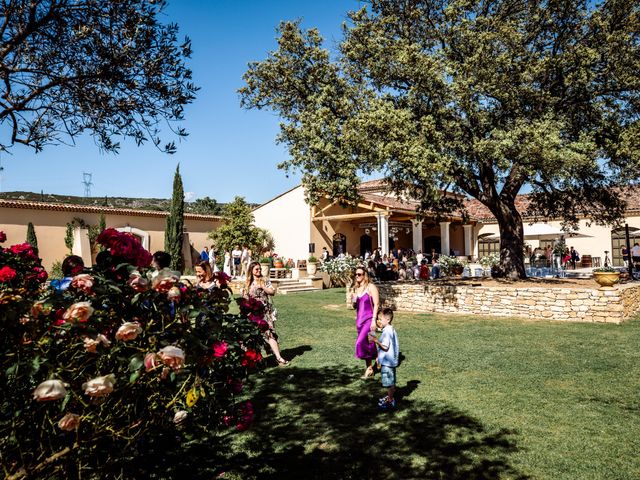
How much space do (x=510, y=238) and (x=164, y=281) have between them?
1577cm

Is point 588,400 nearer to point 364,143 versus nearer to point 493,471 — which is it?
point 493,471

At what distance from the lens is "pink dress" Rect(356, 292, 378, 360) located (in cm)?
661

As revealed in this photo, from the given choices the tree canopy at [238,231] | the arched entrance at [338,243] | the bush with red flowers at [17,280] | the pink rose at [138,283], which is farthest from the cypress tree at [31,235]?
the pink rose at [138,283]

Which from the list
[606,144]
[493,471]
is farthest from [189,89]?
[606,144]

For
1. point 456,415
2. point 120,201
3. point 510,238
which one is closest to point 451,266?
point 510,238

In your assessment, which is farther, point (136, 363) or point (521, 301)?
point (521, 301)

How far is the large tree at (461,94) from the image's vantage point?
1164cm

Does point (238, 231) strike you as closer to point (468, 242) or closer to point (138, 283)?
point (468, 242)

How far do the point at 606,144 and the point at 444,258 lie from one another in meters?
9.86

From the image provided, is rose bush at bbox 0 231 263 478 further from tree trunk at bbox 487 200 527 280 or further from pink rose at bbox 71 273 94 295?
tree trunk at bbox 487 200 527 280

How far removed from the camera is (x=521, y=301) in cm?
1209

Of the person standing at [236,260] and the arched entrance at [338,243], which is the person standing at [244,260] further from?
the arched entrance at [338,243]

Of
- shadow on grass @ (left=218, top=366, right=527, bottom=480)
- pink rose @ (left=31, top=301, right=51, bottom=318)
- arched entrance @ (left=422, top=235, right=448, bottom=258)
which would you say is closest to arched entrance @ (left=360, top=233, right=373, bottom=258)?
arched entrance @ (left=422, top=235, right=448, bottom=258)

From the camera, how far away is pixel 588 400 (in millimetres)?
5441
